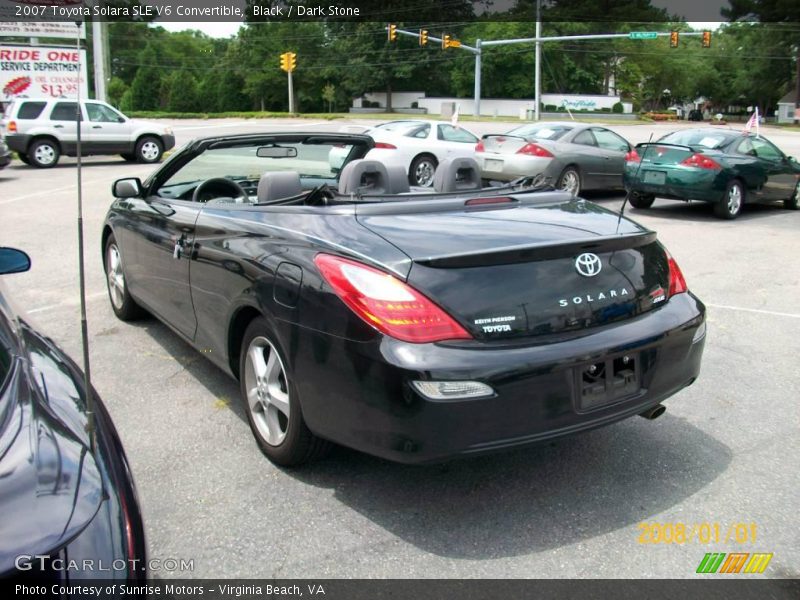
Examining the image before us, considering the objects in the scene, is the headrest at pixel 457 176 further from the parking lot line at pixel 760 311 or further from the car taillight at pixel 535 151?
the car taillight at pixel 535 151

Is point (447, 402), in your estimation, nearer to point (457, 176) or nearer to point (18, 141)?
point (457, 176)

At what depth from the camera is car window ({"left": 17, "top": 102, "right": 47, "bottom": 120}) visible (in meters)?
19.5

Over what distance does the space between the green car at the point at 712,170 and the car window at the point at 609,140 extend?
1163 millimetres

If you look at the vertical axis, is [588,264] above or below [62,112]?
below

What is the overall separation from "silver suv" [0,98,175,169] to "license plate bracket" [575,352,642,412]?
1860cm

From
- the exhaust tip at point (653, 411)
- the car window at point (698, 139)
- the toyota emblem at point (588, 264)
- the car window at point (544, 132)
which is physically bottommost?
the exhaust tip at point (653, 411)


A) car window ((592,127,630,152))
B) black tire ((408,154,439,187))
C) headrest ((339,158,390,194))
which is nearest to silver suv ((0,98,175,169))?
black tire ((408,154,439,187))

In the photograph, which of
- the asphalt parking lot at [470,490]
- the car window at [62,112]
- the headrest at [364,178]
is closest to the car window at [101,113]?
the car window at [62,112]

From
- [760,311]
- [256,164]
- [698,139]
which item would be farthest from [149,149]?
[760,311]

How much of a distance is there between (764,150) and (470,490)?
1159 cm

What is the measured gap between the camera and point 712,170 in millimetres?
11680

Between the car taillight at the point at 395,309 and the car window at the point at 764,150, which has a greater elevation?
the car window at the point at 764,150

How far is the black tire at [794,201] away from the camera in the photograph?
13.4 m
